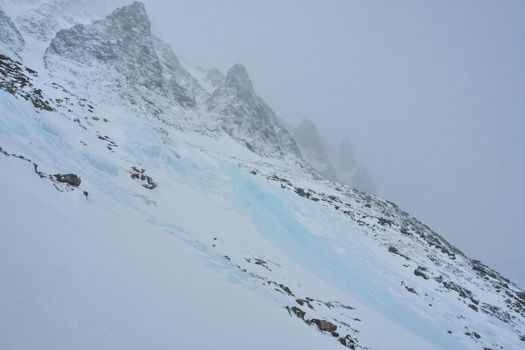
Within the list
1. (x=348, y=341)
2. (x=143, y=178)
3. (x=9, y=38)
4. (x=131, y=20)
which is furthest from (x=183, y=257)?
(x=131, y=20)

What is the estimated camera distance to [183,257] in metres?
10.7

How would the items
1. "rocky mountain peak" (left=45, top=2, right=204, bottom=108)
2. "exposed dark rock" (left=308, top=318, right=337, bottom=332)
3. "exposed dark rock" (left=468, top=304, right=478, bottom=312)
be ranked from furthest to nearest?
1. "rocky mountain peak" (left=45, top=2, right=204, bottom=108)
2. "exposed dark rock" (left=468, top=304, right=478, bottom=312)
3. "exposed dark rock" (left=308, top=318, right=337, bottom=332)

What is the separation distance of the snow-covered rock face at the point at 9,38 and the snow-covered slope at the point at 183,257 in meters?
5.23

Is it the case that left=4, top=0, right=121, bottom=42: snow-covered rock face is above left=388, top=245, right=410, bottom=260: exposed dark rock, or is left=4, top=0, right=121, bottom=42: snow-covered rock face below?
above

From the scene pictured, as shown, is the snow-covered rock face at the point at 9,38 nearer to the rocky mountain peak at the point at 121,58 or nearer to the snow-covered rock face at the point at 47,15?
the rocky mountain peak at the point at 121,58

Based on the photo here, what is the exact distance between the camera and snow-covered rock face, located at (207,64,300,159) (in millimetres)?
84500

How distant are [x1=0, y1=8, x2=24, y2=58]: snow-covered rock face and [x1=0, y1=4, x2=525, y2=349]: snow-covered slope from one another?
5228 millimetres

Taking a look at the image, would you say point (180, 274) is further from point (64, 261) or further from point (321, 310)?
point (321, 310)

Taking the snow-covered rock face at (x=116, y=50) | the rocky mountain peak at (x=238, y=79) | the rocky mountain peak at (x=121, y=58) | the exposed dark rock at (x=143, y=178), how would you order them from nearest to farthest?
the exposed dark rock at (x=143, y=178)
the rocky mountain peak at (x=121, y=58)
the snow-covered rock face at (x=116, y=50)
the rocky mountain peak at (x=238, y=79)

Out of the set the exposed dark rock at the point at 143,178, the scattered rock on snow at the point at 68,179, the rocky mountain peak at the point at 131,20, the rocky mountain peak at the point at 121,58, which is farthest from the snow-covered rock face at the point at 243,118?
the scattered rock on snow at the point at 68,179

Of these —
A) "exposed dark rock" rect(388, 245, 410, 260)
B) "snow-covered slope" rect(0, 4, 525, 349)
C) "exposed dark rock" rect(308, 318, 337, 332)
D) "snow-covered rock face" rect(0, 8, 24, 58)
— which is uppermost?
"snow-covered rock face" rect(0, 8, 24, 58)

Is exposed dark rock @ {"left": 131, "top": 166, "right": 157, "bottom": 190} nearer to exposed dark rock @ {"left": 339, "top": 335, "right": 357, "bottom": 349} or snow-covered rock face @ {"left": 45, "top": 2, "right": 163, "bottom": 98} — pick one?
exposed dark rock @ {"left": 339, "top": 335, "right": 357, "bottom": 349}

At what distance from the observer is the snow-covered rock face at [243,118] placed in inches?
3327

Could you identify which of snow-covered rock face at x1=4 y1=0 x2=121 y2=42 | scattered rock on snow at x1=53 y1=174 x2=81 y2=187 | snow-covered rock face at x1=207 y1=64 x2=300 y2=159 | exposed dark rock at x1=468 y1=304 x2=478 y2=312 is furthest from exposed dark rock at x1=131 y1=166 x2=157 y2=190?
snow-covered rock face at x1=4 y1=0 x2=121 y2=42
